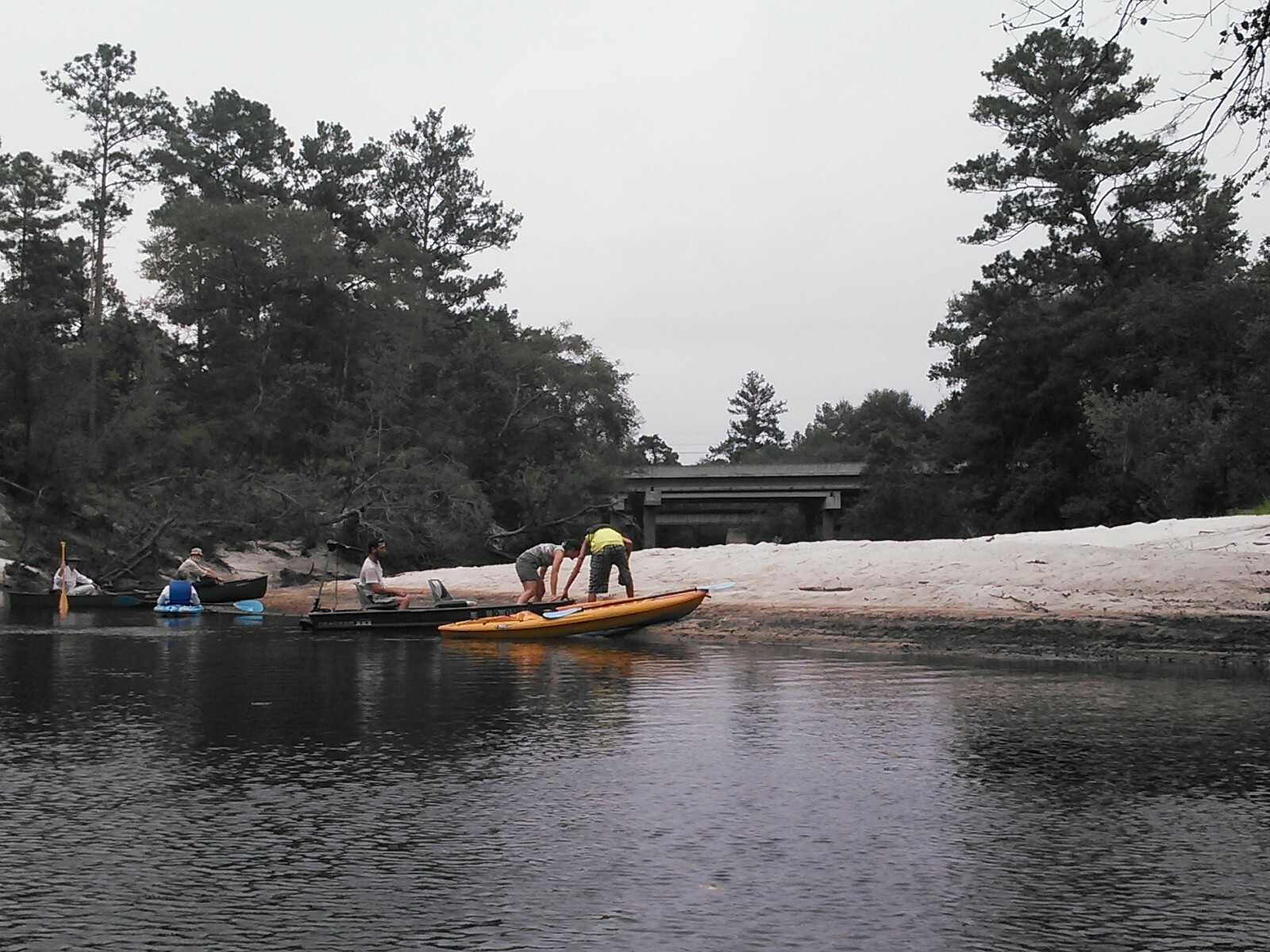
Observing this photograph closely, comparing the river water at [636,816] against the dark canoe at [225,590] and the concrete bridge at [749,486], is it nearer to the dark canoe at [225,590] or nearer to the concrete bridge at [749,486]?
the dark canoe at [225,590]

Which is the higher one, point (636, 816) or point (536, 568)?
point (536, 568)

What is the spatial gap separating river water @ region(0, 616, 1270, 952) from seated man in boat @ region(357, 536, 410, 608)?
32.9ft

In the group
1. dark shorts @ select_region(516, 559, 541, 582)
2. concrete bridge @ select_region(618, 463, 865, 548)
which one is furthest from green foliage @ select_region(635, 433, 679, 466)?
dark shorts @ select_region(516, 559, 541, 582)

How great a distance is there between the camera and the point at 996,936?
5469mm

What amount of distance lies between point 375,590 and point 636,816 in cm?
1806

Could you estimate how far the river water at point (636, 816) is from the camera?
5684 millimetres

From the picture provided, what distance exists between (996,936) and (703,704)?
25.2 ft

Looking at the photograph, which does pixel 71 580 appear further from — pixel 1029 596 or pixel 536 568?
pixel 1029 596

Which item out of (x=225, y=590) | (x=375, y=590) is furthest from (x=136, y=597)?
(x=375, y=590)

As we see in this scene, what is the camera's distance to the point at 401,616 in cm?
2370

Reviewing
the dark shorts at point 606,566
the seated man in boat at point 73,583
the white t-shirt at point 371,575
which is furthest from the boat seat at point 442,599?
the seated man in boat at point 73,583

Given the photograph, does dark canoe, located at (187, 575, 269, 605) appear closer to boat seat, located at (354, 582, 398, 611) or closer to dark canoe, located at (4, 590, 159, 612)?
dark canoe, located at (4, 590, 159, 612)

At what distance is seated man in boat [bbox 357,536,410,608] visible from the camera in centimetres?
2483

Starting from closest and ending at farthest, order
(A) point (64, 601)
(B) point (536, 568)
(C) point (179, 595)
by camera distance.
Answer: (B) point (536, 568), (C) point (179, 595), (A) point (64, 601)
